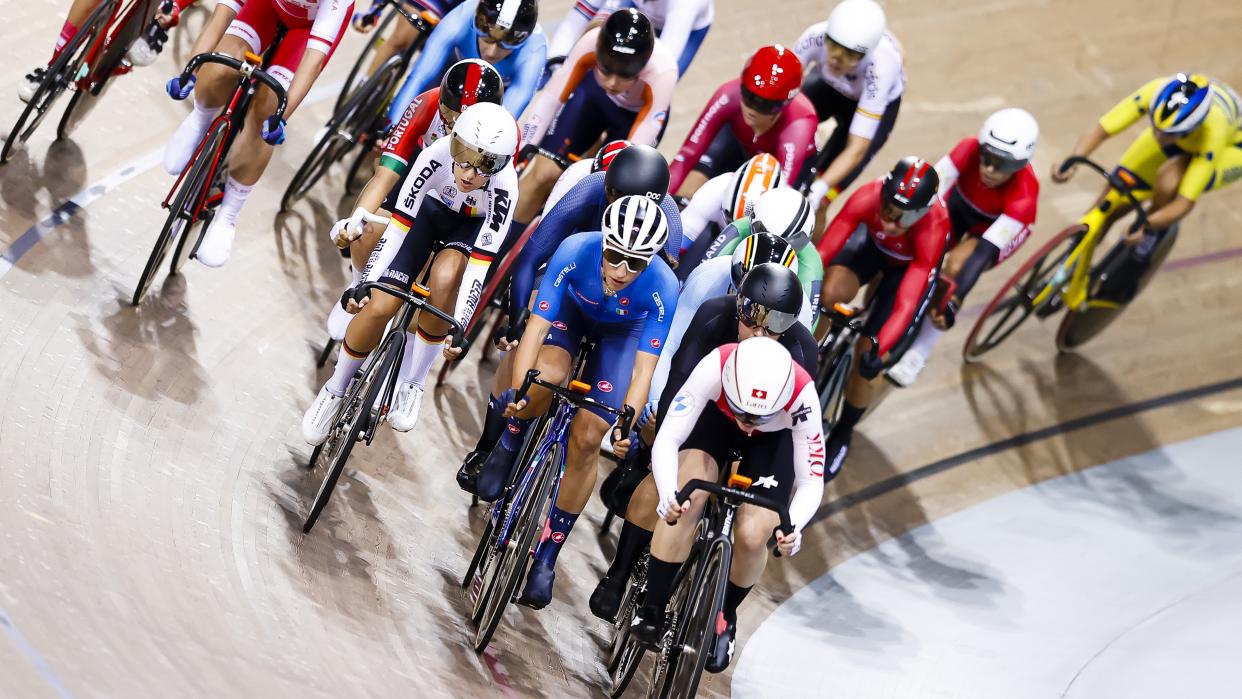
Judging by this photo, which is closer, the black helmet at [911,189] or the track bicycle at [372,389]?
the track bicycle at [372,389]

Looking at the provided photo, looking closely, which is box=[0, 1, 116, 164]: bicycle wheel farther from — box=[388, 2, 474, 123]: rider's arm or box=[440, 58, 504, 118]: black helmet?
box=[440, 58, 504, 118]: black helmet

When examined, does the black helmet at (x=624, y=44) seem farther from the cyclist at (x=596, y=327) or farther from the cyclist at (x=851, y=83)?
the cyclist at (x=596, y=327)

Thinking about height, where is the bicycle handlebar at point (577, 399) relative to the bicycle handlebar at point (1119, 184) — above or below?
below

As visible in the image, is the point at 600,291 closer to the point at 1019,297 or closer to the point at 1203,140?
the point at 1019,297

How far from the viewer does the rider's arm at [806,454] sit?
16.3ft

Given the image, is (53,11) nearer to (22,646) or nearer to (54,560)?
(54,560)

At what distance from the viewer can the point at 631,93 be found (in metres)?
7.22

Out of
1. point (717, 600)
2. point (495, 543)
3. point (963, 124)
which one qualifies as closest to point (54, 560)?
point (495, 543)

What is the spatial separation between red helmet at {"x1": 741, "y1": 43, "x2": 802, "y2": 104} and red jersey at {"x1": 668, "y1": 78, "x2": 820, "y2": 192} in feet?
0.97

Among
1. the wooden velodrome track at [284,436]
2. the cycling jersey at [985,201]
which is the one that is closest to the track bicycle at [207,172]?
the wooden velodrome track at [284,436]

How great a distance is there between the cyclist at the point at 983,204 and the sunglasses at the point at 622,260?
2660 mm

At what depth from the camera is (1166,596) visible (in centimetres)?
745

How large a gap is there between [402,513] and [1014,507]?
11.7 ft

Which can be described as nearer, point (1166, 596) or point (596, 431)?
point (596, 431)
